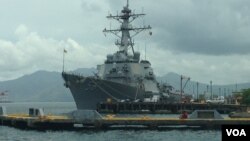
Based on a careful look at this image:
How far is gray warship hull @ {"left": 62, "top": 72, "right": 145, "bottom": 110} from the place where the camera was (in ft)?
340

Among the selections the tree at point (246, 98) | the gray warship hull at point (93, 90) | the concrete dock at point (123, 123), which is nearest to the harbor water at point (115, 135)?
the concrete dock at point (123, 123)

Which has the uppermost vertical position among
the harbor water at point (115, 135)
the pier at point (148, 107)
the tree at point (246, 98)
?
the tree at point (246, 98)

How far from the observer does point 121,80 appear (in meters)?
110

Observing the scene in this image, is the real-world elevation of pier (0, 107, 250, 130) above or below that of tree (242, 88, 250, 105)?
below

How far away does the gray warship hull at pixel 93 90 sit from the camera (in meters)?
104

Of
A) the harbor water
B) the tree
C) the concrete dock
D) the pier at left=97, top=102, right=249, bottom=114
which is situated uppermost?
the tree

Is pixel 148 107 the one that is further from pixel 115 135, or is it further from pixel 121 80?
pixel 115 135

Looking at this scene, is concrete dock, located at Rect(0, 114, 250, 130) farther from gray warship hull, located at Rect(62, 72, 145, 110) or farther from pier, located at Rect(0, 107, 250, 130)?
gray warship hull, located at Rect(62, 72, 145, 110)

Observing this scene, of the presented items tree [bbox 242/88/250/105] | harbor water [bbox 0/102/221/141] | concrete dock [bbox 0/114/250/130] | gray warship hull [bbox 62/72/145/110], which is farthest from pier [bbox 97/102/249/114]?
harbor water [bbox 0/102/221/141]

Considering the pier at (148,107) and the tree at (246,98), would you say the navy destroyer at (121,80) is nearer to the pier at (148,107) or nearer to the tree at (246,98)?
the pier at (148,107)

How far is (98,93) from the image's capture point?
351 feet

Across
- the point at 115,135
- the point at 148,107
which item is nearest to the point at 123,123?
the point at 115,135

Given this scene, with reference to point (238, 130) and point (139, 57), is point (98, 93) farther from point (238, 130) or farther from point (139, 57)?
point (238, 130)

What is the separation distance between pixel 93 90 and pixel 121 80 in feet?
26.4
